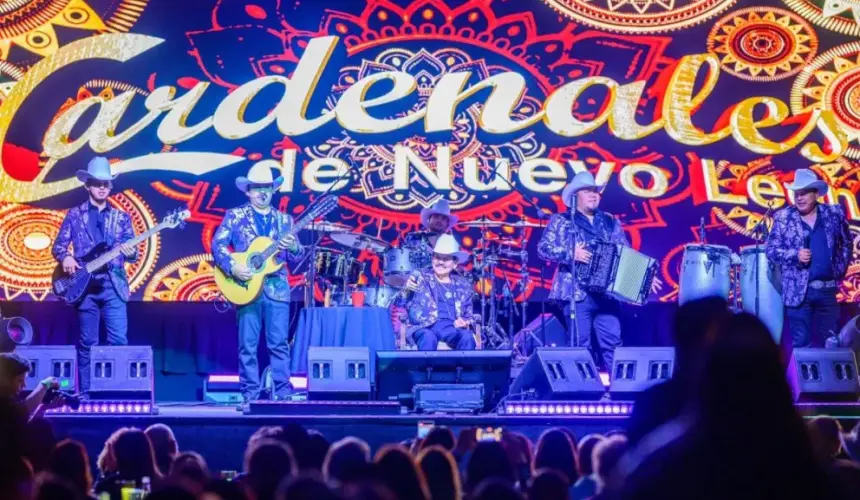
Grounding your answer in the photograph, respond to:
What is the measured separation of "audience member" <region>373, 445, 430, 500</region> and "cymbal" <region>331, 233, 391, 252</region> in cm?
856

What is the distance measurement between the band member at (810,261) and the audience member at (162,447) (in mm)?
6937

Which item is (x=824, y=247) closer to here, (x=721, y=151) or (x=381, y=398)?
(x=721, y=151)

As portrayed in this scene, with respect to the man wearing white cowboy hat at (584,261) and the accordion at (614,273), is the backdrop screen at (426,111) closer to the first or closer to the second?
the man wearing white cowboy hat at (584,261)

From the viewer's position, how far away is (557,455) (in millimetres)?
6191


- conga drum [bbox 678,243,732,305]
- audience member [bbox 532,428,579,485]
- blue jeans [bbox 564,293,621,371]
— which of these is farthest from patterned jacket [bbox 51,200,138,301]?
audience member [bbox 532,428,579,485]

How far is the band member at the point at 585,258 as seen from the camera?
38.0 ft

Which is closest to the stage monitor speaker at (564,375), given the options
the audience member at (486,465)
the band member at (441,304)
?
the band member at (441,304)

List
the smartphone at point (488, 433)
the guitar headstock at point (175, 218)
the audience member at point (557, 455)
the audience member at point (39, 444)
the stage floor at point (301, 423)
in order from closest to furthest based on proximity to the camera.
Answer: the audience member at point (39, 444)
the audience member at point (557, 455)
the smartphone at point (488, 433)
the stage floor at point (301, 423)
the guitar headstock at point (175, 218)

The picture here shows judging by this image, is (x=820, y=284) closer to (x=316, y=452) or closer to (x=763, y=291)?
(x=763, y=291)

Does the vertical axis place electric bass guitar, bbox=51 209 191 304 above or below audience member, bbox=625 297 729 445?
above

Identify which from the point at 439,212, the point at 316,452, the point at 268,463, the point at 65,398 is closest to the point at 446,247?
the point at 439,212

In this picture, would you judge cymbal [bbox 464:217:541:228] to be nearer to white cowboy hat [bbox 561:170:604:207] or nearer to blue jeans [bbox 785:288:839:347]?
white cowboy hat [bbox 561:170:604:207]

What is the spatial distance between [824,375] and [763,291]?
8.13ft

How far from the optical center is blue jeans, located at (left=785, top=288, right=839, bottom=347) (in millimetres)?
11562
